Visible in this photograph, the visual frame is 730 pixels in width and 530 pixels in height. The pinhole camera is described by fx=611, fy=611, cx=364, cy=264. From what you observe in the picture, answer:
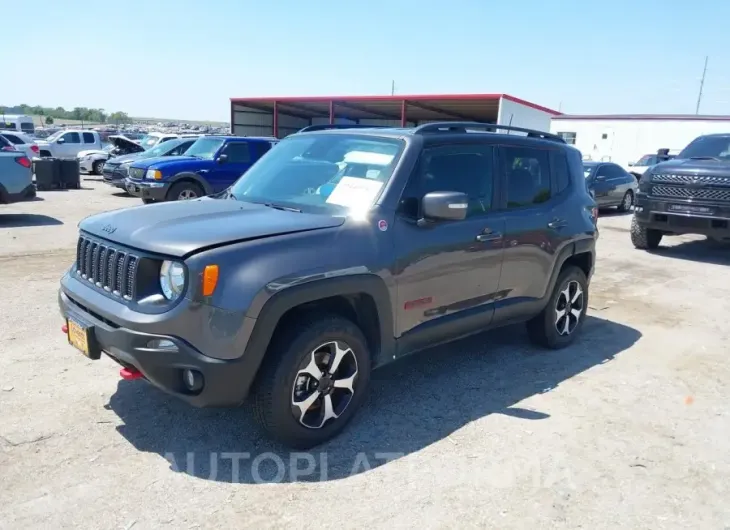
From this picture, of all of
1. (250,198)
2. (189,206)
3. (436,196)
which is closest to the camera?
(436,196)

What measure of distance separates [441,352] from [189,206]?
2.50 meters

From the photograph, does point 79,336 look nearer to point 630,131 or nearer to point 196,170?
point 196,170

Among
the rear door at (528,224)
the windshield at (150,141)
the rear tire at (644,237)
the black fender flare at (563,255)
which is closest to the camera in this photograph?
the rear door at (528,224)

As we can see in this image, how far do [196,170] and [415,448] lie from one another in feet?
35.1

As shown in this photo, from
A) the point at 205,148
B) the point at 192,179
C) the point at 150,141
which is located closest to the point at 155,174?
the point at 192,179

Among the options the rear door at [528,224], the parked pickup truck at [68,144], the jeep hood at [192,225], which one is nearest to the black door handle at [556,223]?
the rear door at [528,224]

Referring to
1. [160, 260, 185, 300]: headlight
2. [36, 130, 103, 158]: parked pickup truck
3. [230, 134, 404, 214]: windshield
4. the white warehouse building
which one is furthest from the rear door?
the white warehouse building

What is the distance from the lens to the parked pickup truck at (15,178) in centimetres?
1058

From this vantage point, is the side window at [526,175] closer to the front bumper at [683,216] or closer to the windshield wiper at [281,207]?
the windshield wiper at [281,207]

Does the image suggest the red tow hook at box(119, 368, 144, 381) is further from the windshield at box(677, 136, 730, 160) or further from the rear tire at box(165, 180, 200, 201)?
the windshield at box(677, 136, 730, 160)

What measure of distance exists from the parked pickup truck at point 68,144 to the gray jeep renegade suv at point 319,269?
75.7 ft

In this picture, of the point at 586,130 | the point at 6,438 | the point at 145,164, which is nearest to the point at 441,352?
the point at 6,438

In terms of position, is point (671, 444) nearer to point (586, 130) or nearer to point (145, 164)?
point (145, 164)

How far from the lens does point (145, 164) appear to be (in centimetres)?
1312
